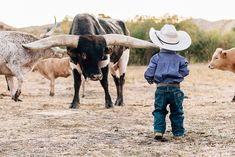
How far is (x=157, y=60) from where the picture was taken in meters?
9.12

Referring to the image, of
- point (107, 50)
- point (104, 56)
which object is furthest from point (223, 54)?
point (104, 56)

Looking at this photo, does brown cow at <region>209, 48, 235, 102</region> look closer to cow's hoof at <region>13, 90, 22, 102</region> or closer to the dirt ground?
the dirt ground

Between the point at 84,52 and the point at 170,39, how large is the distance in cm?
368

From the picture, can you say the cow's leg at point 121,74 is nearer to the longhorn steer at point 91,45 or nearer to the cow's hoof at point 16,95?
the longhorn steer at point 91,45

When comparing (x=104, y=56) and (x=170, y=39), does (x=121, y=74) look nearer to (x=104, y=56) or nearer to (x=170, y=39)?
(x=104, y=56)

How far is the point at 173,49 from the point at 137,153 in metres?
1.83

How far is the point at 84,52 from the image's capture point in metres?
12.7

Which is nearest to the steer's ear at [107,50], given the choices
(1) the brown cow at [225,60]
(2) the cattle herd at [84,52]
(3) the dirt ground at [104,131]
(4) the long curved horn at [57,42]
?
(2) the cattle herd at [84,52]

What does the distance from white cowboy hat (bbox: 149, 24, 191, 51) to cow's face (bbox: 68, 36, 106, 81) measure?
11.0 feet

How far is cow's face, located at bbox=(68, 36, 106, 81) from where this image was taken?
496 inches

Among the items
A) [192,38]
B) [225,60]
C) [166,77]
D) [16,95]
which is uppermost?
[166,77]

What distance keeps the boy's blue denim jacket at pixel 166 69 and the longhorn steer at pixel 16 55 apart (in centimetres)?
627

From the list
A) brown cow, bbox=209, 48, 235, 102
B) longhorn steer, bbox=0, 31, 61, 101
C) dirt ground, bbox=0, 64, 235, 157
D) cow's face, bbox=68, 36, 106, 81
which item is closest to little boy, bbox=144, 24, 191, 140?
dirt ground, bbox=0, 64, 235, 157

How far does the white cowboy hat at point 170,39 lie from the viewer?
30.1 ft
